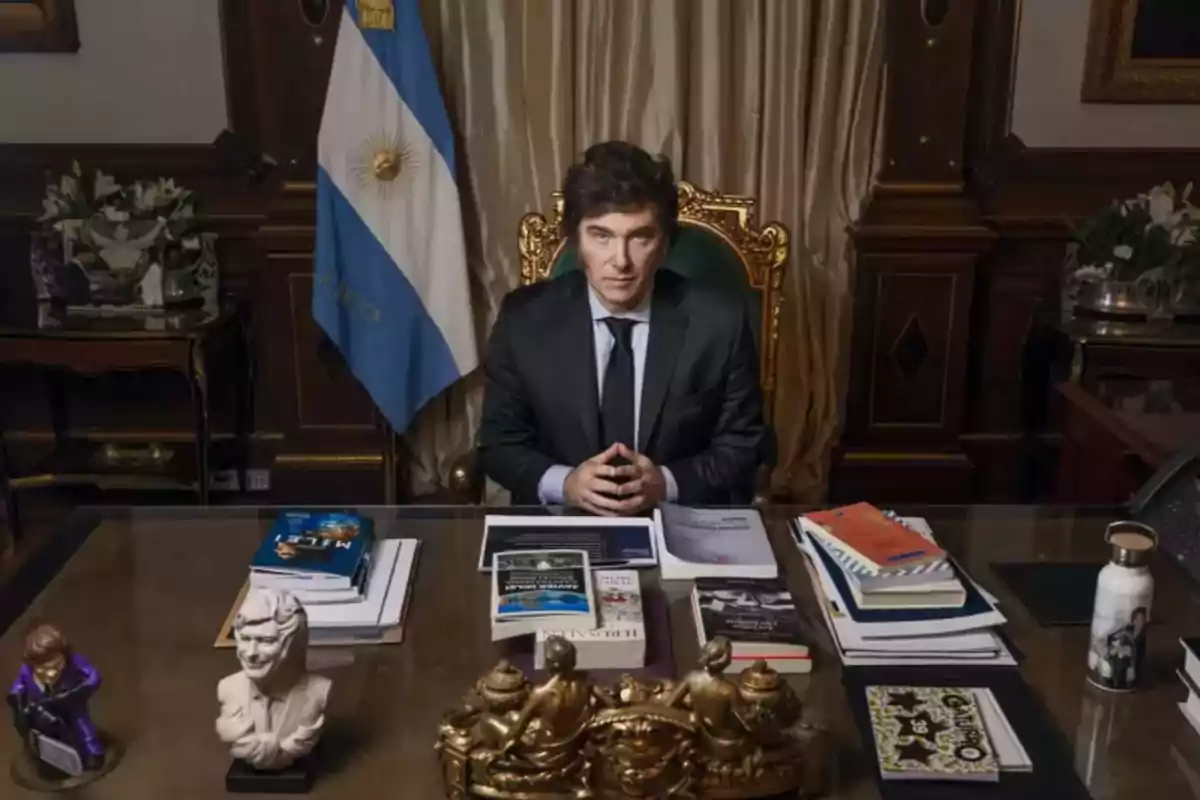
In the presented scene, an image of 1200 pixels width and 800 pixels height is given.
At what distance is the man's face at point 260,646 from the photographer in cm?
111

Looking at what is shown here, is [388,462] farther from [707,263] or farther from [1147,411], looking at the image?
[1147,411]

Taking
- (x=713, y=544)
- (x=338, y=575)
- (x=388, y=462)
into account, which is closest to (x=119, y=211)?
(x=388, y=462)

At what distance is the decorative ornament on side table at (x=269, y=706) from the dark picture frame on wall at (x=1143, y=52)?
116 inches

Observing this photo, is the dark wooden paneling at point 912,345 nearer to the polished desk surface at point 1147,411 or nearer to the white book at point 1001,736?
the polished desk surface at point 1147,411

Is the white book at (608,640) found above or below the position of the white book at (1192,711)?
above

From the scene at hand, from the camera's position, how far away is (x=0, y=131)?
330 cm

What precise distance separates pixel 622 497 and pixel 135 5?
226 centimetres

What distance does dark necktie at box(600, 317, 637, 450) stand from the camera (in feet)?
6.86

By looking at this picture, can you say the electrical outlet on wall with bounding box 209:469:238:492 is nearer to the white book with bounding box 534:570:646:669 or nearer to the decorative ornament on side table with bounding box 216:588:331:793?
the white book with bounding box 534:570:646:669

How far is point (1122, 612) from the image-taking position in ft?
4.25

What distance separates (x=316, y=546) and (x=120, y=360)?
5.62 ft

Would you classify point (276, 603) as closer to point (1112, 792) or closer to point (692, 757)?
point (692, 757)

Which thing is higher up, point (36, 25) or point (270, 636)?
point (36, 25)

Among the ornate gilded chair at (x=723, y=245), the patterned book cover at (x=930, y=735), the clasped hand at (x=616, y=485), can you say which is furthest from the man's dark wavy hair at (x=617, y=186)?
the patterned book cover at (x=930, y=735)
